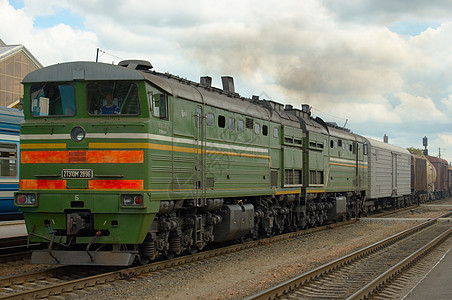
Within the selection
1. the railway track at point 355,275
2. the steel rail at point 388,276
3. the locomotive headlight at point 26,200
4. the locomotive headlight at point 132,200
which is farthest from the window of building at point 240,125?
the locomotive headlight at point 26,200

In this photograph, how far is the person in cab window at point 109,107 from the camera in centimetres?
1143

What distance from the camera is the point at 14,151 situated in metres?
15.7

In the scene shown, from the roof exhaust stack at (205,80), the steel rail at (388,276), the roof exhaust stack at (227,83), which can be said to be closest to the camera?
the steel rail at (388,276)

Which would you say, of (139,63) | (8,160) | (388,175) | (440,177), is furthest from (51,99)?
(440,177)

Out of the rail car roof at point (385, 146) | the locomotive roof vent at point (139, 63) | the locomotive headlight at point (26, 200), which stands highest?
the locomotive roof vent at point (139, 63)

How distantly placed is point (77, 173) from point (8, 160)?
5.29m

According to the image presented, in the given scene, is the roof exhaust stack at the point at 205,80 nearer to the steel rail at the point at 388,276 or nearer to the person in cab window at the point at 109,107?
the person in cab window at the point at 109,107

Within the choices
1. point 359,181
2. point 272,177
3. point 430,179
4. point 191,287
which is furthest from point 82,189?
point 430,179

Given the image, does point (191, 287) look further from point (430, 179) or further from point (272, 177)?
point (430, 179)

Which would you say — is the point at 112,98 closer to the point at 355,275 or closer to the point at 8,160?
the point at 8,160

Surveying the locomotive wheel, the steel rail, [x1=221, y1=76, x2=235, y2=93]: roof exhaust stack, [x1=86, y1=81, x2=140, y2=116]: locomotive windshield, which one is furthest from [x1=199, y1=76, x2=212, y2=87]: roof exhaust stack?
the steel rail

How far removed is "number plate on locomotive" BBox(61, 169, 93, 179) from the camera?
442 inches

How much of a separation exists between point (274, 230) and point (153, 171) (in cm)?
971

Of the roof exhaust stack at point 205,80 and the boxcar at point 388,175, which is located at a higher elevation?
the roof exhaust stack at point 205,80
